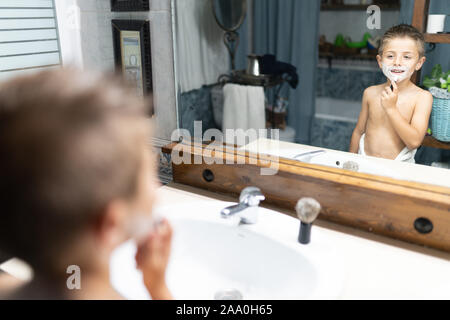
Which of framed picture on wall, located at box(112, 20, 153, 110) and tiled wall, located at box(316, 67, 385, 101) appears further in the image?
framed picture on wall, located at box(112, 20, 153, 110)

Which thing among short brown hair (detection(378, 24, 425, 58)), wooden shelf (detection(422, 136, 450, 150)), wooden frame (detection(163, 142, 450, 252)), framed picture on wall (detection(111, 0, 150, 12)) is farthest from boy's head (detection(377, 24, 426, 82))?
framed picture on wall (detection(111, 0, 150, 12))

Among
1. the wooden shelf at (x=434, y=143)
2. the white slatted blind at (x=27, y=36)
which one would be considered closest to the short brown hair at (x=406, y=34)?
the wooden shelf at (x=434, y=143)

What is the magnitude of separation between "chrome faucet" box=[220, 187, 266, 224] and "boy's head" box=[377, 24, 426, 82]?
1.48 feet

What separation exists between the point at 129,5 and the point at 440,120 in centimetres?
106

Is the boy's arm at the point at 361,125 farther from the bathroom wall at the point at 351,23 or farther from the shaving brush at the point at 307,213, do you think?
the shaving brush at the point at 307,213

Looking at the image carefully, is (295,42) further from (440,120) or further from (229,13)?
(440,120)

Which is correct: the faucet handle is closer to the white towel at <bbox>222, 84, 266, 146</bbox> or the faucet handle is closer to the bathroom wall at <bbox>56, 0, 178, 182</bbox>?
the white towel at <bbox>222, 84, 266, 146</bbox>

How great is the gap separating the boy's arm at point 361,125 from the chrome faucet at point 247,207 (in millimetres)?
303

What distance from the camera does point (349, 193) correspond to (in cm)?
100

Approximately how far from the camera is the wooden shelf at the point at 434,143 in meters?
0.97

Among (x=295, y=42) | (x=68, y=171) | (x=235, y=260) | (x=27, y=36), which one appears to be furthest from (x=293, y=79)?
(x=27, y=36)

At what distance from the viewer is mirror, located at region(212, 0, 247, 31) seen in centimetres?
117

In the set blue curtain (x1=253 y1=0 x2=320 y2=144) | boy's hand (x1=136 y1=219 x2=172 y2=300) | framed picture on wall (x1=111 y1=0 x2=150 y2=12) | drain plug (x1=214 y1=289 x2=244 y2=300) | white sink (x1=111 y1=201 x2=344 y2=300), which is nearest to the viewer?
boy's hand (x1=136 y1=219 x2=172 y2=300)
